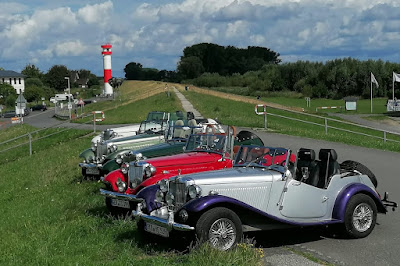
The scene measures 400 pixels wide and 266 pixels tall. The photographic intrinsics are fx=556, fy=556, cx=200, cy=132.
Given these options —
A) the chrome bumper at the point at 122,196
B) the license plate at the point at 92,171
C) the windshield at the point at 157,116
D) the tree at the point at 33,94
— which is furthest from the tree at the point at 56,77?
the chrome bumper at the point at 122,196

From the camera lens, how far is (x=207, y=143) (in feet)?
37.1

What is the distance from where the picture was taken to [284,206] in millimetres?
8055

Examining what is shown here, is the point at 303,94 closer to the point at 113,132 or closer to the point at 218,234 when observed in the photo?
the point at 113,132

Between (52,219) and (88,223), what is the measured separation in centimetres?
136

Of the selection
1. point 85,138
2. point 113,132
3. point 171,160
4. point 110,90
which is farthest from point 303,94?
point 171,160

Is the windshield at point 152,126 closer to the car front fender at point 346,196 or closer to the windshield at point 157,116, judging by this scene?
the windshield at point 157,116

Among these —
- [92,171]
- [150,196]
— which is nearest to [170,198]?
[150,196]

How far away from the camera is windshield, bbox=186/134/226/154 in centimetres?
1106

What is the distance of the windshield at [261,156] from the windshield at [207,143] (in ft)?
6.24

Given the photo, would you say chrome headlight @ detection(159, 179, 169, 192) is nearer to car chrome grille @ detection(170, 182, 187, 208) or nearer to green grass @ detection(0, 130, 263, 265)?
car chrome grille @ detection(170, 182, 187, 208)

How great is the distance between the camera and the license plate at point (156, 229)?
24.3 feet

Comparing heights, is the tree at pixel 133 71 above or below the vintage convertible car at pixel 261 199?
above

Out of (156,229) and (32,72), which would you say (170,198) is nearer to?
(156,229)

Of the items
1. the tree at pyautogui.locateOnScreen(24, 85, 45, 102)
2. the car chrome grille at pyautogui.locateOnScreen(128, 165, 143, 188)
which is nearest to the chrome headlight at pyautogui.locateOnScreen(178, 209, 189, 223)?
the car chrome grille at pyautogui.locateOnScreen(128, 165, 143, 188)
